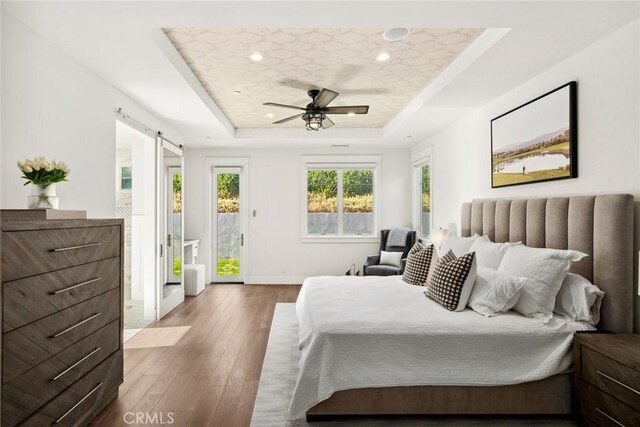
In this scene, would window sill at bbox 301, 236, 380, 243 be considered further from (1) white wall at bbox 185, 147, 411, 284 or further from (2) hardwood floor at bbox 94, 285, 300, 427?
(2) hardwood floor at bbox 94, 285, 300, 427

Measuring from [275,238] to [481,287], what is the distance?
4.45m

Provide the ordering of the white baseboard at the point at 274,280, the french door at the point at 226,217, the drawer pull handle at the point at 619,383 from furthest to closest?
1. the french door at the point at 226,217
2. the white baseboard at the point at 274,280
3. the drawer pull handle at the point at 619,383

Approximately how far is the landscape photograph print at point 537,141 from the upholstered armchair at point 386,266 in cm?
212

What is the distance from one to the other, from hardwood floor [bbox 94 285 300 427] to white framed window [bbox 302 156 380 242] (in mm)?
2317

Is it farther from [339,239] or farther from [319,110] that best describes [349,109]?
[339,239]

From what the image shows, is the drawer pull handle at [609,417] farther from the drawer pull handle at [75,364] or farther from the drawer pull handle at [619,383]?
the drawer pull handle at [75,364]

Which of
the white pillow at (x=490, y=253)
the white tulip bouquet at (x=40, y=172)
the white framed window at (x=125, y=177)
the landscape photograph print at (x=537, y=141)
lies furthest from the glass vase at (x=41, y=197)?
the white framed window at (x=125, y=177)

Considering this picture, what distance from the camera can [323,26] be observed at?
2.27 metres

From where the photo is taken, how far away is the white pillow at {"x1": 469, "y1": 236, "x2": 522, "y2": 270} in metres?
→ 3.06

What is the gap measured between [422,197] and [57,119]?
507cm

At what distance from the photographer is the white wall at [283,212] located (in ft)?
21.7

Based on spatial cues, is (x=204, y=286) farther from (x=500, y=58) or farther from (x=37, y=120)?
(x=500, y=58)

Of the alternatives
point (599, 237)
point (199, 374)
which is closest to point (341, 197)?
point (199, 374)

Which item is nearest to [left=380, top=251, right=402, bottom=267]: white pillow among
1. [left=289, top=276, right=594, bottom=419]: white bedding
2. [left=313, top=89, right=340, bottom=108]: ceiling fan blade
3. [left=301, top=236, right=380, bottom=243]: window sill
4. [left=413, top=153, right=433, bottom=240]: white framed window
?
[left=413, top=153, right=433, bottom=240]: white framed window
